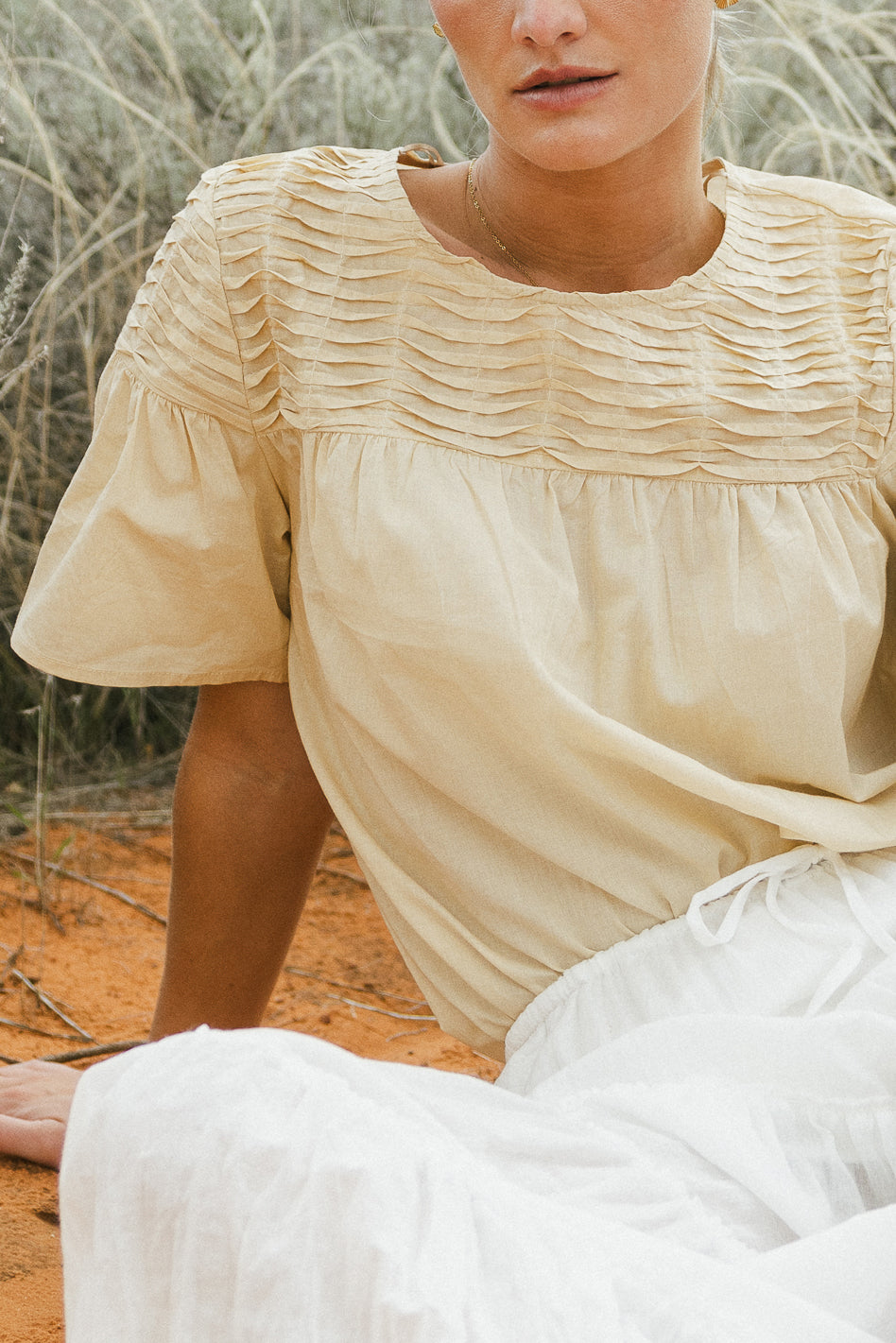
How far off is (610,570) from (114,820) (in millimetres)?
1778

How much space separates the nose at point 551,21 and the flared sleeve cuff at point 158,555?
1.36ft

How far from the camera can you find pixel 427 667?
123 centimetres

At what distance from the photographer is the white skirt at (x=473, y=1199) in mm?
729

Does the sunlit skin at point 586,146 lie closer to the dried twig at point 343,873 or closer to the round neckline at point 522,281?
the round neckline at point 522,281

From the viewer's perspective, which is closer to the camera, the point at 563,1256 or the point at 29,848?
the point at 563,1256

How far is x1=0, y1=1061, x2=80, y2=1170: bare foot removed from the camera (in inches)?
62.3

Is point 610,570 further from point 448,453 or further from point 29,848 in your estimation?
point 29,848

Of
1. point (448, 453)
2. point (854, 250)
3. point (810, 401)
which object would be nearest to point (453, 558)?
point (448, 453)

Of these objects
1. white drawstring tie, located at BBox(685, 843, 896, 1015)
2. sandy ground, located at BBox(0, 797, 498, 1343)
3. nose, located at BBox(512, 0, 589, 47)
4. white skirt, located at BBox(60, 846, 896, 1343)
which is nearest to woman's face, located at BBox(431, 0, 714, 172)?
nose, located at BBox(512, 0, 589, 47)

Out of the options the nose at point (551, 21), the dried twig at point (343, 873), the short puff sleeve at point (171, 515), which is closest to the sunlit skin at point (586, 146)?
the nose at point (551, 21)

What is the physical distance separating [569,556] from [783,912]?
0.34 metres

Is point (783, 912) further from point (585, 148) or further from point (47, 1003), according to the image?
point (47, 1003)

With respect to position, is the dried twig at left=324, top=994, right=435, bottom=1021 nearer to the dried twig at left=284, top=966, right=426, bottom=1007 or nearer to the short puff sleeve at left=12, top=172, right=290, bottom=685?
the dried twig at left=284, top=966, right=426, bottom=1007

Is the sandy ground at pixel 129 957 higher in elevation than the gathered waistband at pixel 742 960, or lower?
lower
